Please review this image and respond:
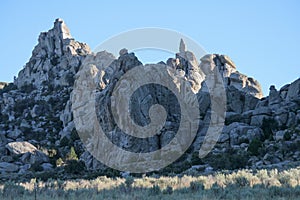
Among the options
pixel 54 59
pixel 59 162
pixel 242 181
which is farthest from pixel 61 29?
pixel 242 181

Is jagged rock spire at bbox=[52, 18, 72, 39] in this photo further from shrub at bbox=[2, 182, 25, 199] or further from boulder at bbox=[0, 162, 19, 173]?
shrub at bbox=[2, 182, 25, 199]

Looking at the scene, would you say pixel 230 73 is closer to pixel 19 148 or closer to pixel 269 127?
pixel 269 127

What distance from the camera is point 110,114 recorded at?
59156mm

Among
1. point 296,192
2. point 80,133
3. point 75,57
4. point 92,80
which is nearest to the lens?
point 296,192

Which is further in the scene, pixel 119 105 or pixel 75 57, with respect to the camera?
pixel 75 57

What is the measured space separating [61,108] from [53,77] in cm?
1266

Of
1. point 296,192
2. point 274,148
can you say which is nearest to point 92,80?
point 274,148

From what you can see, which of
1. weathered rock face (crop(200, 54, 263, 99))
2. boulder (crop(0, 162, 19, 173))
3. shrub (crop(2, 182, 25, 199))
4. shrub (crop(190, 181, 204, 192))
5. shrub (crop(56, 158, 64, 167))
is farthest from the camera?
weathered rock face (crop(200, 54, 263, 99))

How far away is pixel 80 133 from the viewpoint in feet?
230

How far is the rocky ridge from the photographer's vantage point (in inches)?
1895

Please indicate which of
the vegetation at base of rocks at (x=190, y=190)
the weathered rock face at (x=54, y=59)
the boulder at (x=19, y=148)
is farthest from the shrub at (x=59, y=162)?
the weathered rock face at (x=54, y=59)

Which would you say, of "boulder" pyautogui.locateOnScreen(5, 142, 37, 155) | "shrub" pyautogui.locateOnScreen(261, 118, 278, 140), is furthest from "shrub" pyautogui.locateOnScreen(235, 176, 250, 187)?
"boulder" pyautogui.locateOnScreen(5, 142, 37, 155)

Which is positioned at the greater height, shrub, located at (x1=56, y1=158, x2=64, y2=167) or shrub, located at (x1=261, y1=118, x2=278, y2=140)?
shrub, located at (x1=261, y1=118, x2=278, y2=140)

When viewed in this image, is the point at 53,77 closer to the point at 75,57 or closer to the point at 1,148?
the point at 75,57
